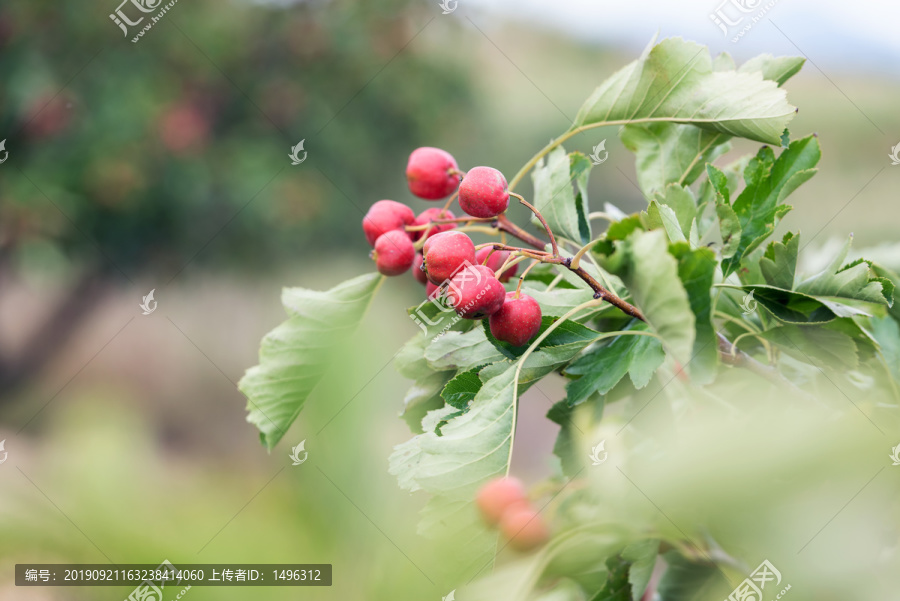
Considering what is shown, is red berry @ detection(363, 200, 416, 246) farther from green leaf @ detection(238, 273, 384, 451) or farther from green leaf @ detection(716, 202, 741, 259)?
green leaf @ detection(716, 202, 741, 259)

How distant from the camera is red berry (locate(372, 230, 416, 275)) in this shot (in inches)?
18.4

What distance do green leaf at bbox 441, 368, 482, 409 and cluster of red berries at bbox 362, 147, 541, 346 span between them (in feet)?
0.11

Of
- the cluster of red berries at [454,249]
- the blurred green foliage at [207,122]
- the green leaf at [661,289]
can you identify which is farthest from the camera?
the blurred green foliage at [207,122]

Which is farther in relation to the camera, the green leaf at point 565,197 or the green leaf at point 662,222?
the green leaf at point 565,197

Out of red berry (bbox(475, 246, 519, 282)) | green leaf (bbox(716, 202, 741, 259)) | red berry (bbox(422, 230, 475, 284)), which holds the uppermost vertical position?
red berry (bbox(475, 246, 519, 282))

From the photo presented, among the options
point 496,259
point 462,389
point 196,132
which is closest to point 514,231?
point 496,259

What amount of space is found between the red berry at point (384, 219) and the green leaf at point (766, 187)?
21cm

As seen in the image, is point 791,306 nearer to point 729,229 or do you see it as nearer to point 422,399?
point 729,229

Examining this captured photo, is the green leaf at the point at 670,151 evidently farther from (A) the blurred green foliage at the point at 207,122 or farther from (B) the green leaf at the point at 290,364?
(A) the blurred green foliage at the point at 207,122

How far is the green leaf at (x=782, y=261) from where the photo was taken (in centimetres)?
40

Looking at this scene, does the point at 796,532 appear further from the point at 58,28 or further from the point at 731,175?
the point at 58,28

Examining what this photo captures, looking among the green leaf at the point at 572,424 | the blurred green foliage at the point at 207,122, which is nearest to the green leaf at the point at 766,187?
the green leaf at the point at 572,424

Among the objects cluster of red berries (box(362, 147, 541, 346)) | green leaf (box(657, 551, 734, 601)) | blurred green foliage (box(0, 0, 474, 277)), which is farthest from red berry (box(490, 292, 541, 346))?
blurred green foliage (box(0, 0, 474, 277))

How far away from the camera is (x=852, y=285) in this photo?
38 cm
